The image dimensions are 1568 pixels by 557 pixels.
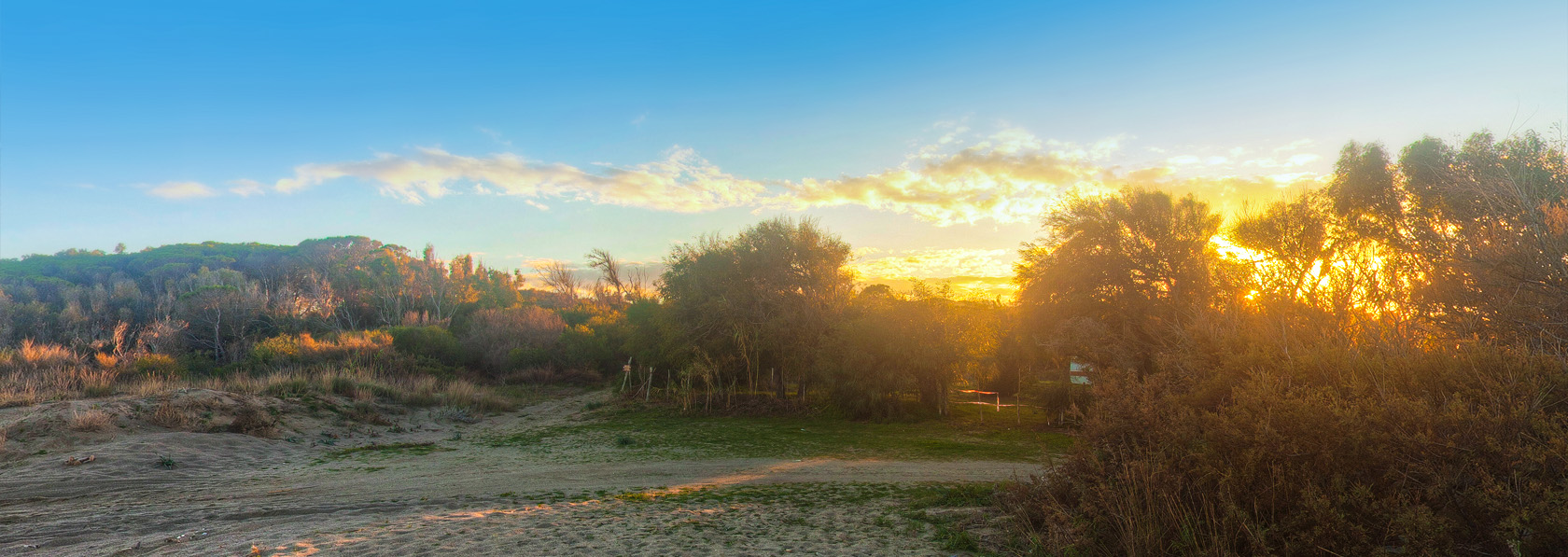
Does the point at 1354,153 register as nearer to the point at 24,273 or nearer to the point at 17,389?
the point at 17,389

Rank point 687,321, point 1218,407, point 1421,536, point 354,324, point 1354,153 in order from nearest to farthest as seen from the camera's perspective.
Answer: point 1421,536 < point 1218,407 < point 1354,153 < point 687,321 < point 354,324

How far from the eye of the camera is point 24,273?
58.1m

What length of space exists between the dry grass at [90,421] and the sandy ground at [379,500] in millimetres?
185

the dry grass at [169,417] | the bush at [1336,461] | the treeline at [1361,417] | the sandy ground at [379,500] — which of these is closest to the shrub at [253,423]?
the sandy ground at [379,500]

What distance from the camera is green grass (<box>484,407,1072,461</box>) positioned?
16562 millimetres

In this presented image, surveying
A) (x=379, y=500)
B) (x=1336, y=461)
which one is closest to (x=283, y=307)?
(x=379, y=500)

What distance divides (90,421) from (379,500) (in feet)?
32.7

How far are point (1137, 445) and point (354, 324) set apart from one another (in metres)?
60.7

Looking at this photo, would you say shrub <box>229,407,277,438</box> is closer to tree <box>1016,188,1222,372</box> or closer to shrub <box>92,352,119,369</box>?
shrub <box>92,352,119,369</box>

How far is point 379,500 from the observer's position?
9922 mm

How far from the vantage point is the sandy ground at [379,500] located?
24.0 ft

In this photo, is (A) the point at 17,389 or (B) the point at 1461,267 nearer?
(B) the point at 1461,267

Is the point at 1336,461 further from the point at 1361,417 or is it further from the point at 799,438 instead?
the point at 799,438

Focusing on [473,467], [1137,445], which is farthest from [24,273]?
[1137,445]
